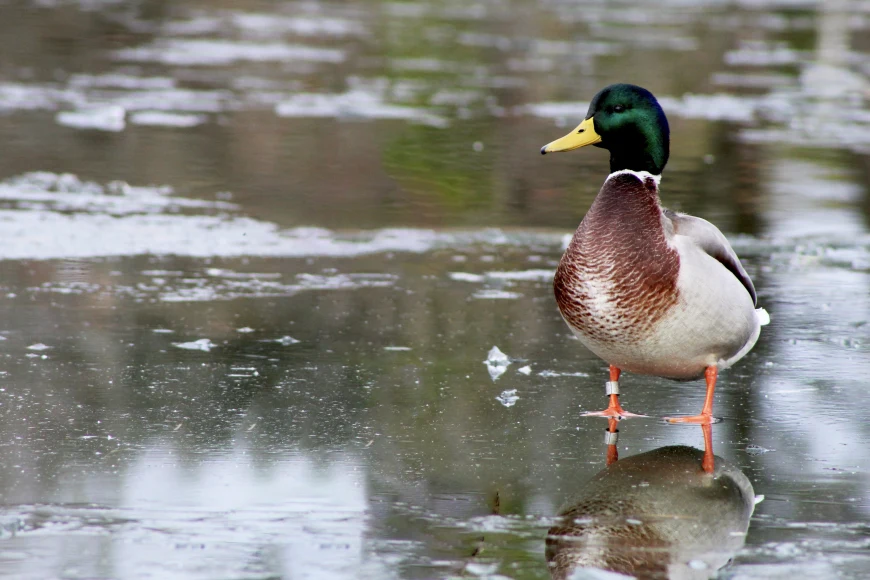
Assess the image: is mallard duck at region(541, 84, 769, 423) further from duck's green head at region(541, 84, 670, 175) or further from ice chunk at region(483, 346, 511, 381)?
ice chunk at region(483, 346, 511, 381)

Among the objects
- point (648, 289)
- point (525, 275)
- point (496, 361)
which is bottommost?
point (525, 275)

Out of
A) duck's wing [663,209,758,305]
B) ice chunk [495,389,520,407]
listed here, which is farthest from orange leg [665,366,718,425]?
ice chunk [495,389,520,407]

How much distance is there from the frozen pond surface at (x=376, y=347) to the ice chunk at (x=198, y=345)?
0.09ft

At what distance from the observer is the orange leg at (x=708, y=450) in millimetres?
3875

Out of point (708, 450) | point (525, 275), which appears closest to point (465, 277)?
point (525, 275)

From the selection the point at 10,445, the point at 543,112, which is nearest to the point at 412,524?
the point at 10,445

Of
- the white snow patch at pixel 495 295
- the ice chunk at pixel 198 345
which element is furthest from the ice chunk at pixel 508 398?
the white snow patch at pixel 495 295

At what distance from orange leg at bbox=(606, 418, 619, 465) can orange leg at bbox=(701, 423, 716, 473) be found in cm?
26

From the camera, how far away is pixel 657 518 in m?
3.42

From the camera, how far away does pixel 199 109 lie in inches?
452

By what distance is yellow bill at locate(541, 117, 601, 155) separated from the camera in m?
4.59

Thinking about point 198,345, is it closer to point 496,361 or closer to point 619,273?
point 496,361

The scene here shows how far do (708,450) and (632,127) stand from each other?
1.16 m

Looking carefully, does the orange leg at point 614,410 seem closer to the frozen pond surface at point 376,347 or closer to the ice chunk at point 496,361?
the frozen pond surface at point 376,347
